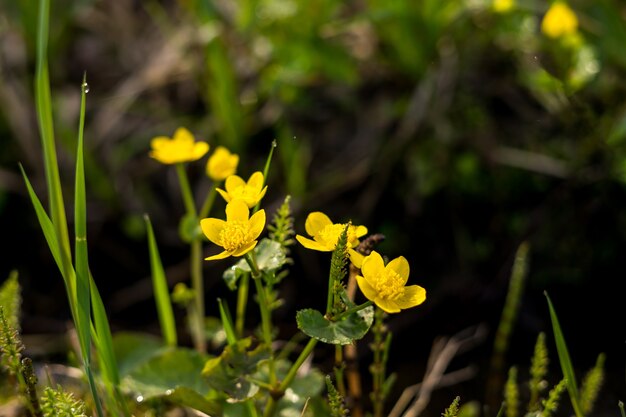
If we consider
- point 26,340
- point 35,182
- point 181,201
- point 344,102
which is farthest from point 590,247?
point 35,182

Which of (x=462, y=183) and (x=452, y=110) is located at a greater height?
(x=452, y=110)

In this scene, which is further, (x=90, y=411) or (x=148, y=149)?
(x=148, y=149)

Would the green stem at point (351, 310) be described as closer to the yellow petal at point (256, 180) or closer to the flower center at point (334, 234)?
the flower center at point (334, 234)

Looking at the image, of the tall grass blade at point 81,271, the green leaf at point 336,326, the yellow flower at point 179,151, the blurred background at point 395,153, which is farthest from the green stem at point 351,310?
the blurred background at point 395,153

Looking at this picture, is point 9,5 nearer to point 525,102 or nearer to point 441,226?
point 441,226

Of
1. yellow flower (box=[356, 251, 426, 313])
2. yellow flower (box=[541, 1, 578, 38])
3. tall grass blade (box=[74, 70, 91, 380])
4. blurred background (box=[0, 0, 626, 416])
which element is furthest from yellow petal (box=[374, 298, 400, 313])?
yellow flower (box=[541, 1, 578, 38])

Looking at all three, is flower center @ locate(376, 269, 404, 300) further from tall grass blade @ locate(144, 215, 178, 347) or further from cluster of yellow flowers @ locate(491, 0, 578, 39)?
cluster of yellow flowers @ locate(491, 0, 578, 39)

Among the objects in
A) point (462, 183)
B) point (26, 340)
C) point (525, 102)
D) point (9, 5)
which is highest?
point (9, 5)

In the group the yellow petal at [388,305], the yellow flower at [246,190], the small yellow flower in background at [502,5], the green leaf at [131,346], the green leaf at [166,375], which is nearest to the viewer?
the yellow petal at [388,305]

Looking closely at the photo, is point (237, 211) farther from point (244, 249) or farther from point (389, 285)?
point (389, 285)
